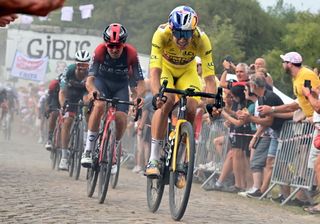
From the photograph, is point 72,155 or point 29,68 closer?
point 72,155

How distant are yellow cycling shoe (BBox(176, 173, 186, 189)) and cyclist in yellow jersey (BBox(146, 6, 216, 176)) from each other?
39cm

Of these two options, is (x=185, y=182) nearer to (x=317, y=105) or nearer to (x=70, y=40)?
(x=317, y=105)

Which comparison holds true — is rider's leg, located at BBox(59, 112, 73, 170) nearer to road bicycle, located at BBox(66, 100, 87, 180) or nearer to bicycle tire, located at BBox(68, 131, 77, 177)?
road bicycle, located at BBox(66, 100, 87, 180)

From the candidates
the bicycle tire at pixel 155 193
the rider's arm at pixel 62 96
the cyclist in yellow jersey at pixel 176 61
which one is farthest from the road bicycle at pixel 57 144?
the bicycle tire at pixel 155 193

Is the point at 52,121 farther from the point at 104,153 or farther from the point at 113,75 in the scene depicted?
the point at 104,153

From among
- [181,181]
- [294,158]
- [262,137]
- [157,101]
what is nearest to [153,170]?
[181,181]

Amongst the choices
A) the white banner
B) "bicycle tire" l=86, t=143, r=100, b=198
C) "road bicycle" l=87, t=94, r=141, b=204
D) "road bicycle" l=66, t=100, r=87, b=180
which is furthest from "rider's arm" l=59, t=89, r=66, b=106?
the white banner

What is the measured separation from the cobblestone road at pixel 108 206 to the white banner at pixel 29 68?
28782 mm

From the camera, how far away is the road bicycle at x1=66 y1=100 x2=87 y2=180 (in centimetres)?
1330

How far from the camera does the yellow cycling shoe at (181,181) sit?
8500 millimetres

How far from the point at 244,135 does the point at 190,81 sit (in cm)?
418

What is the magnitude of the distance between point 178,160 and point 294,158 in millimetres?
3653

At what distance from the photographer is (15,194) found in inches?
406

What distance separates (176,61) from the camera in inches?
378
